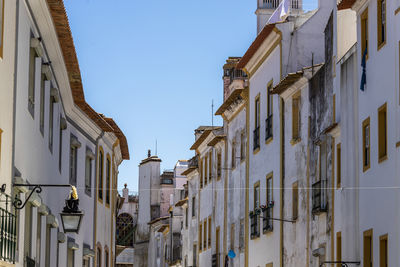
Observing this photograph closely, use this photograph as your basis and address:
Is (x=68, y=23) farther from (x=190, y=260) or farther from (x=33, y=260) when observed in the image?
(x=190, y=260)

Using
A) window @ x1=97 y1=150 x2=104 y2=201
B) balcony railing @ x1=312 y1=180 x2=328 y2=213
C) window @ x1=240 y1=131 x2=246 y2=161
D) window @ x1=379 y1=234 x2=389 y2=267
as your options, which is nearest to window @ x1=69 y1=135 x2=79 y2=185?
window @ x1=97 y1=150 x2=104 y2=201

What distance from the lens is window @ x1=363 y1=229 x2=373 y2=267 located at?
26.5 m

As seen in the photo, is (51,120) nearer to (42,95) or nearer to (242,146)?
(42,95)

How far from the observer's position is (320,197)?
102 ft

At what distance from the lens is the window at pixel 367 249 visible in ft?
86.8

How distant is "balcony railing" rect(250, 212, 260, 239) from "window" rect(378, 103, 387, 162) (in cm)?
1499

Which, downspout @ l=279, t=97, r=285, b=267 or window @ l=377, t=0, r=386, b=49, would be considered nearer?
window @ l=377, t=0, r=386, b=49

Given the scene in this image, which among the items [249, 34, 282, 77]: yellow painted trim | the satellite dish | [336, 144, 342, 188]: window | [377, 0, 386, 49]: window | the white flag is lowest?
the satellite dish

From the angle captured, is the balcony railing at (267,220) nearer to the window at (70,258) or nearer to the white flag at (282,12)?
the white flag at (282,12)

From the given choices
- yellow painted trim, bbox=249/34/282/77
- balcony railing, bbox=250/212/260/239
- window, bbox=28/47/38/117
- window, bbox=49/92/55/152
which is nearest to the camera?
window, bbox=28/47/38/117

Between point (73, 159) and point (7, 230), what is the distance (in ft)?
47.2

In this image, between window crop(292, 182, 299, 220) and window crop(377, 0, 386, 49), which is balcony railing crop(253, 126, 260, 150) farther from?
window crop(377, 0, 386, 49)

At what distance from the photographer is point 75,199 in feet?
63.1

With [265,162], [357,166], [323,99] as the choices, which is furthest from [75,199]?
[265,162]
